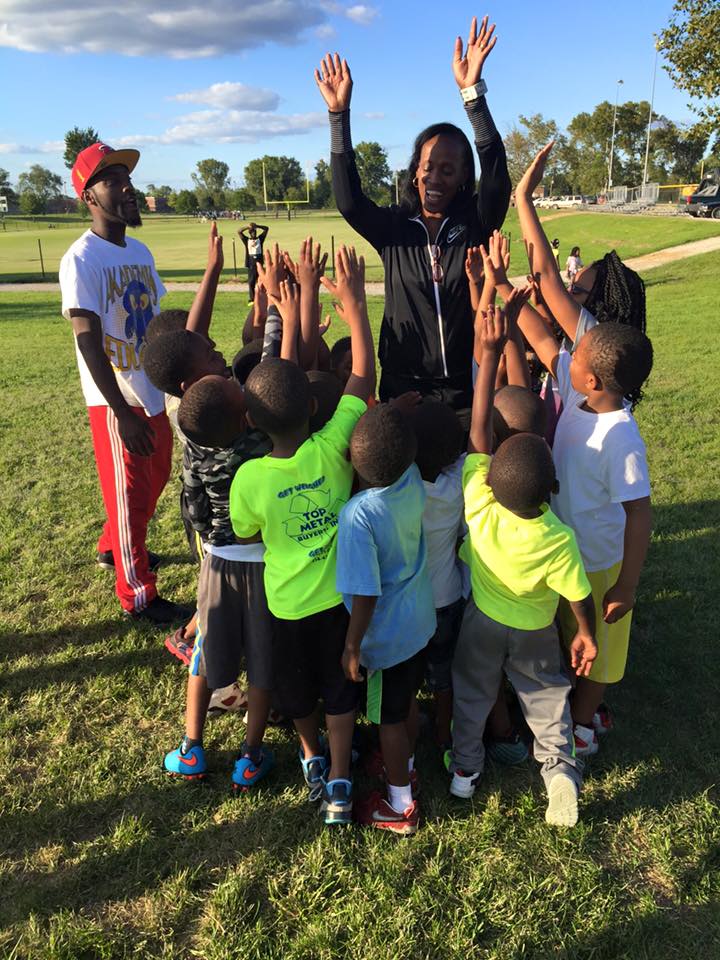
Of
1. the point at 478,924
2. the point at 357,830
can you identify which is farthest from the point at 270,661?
the point at 478,924

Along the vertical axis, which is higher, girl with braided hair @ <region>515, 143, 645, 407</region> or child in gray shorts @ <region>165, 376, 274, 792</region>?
girl with braided hair @ <region>515, 143, 645, 407</region>

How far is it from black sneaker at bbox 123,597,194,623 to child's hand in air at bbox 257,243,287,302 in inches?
79.1

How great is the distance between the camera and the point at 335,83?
2.97 m

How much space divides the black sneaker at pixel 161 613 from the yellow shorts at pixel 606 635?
7.39ft

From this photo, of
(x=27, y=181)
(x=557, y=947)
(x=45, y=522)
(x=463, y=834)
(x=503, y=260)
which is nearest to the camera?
(x=557, y=947)

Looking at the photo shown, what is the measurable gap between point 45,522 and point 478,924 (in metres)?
4.34

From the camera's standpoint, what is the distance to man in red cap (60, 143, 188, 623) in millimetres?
3465

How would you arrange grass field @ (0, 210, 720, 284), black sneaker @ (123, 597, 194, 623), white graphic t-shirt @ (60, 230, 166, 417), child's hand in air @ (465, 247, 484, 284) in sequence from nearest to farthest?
child's hand in air @ (465, 247, 484, 284), white graphic t-shirt @ (60, 230, 166, 417), black sneaker @ (123, 597, 194, 623), grass field @ (0, 210, 720, 284)

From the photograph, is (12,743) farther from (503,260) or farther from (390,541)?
(503,260)

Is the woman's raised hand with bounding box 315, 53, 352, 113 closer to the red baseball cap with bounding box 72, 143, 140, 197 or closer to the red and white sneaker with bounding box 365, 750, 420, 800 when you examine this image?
the red baseball cap with bounding box 72, 143, 140, 197

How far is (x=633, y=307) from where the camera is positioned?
3018 mm

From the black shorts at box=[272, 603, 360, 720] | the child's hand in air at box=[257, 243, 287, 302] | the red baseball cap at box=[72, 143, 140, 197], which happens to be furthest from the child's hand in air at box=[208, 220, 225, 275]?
the black shorts at box=[272, 603, 360, 720]

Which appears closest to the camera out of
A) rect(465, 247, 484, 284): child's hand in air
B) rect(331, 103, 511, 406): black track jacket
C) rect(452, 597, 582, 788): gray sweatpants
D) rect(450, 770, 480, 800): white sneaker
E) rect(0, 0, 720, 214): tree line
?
rect(452, 597, 582, 788): gray sweatpants

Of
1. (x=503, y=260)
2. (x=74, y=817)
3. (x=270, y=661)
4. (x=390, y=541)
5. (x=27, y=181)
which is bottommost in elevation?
(x=74, y=817)
